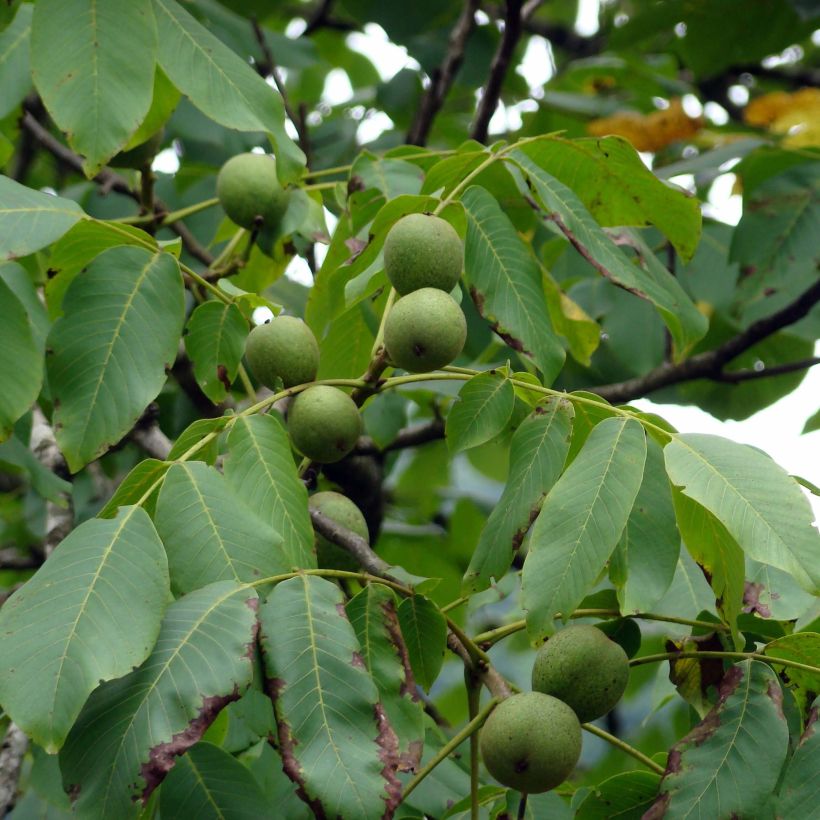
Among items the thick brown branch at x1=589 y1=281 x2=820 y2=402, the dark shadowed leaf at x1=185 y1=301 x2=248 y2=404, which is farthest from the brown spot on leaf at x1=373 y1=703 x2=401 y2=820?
the thick brown branch at x1=589 y1=281 x2=820 y2=402

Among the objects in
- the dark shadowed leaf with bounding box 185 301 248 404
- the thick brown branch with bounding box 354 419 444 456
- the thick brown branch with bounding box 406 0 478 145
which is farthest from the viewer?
the thick brown branch with bounding box 406 0 478 145

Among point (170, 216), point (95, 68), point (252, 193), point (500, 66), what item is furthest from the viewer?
point (500, 66)

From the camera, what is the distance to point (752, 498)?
120cm

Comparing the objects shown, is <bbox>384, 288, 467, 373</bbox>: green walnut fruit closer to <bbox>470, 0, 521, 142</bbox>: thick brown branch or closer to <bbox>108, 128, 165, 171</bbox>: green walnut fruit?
<bbox>108, 128, 165, 171</bbox>: green walnut fruit

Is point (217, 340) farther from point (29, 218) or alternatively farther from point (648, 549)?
point (648, 549)

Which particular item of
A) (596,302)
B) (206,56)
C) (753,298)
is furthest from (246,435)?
(596,302)

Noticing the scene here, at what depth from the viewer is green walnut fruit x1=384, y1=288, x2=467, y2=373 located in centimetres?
141

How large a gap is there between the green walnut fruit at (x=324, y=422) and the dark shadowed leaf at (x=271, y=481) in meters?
0.13

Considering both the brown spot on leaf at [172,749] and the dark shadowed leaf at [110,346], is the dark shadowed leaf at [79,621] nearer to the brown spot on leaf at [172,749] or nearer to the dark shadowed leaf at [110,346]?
the brown spot on leaf at [172,749]

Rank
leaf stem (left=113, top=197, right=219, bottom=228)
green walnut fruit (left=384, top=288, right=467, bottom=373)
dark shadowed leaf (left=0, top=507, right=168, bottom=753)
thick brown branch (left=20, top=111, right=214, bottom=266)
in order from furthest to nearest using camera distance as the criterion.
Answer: thick brown branch (left=20, top=111, right=214, bottom=266)
leaf stem (left=113, top=197, right=219, bottom=228)
green walnut fruit (left=384, top=288, right=467, bottom=373)
dark shadowed leaf (left=0, top=507, right=168, bottom=753)

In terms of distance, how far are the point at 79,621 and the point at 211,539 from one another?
0.20 m

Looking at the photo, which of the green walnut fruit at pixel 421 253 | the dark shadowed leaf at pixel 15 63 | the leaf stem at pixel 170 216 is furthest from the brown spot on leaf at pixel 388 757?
the dark shadowed leaf at pixel 15 63

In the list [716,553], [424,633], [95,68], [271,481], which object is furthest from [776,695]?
[95,68]

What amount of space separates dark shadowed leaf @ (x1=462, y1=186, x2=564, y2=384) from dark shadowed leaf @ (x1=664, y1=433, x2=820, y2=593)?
1.11 ft
